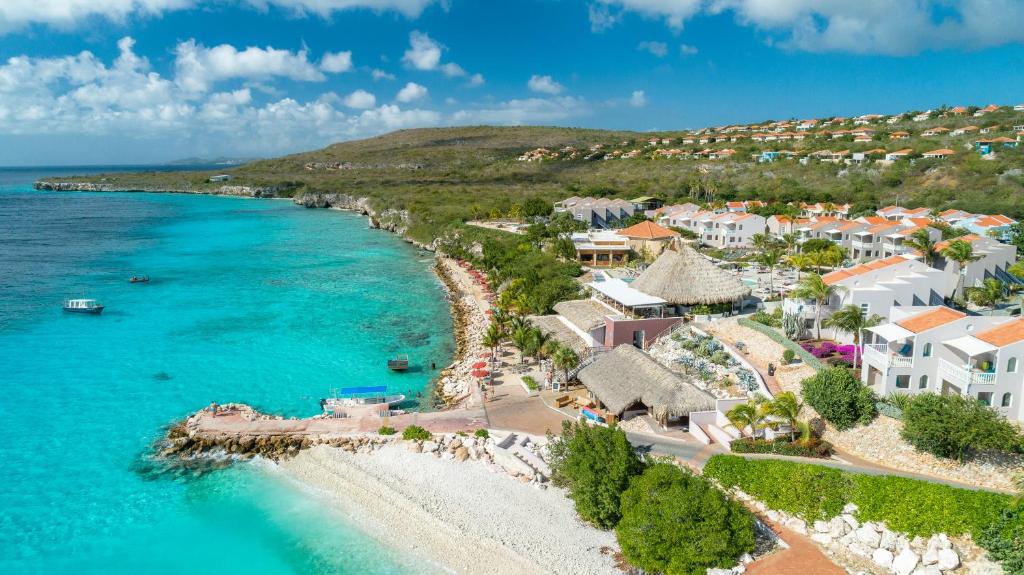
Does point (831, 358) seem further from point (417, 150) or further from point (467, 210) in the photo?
point (417, 150)

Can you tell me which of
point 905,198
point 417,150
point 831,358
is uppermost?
point 417,150

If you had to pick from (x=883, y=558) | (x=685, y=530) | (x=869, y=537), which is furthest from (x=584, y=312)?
(x=883, y=558)

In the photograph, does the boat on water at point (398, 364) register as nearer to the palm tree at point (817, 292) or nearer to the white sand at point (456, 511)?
the white sand at point (456, 511)

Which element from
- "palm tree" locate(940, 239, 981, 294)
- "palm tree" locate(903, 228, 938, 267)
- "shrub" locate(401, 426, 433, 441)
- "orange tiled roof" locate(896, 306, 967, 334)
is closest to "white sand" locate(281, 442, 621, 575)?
"shrub" locate(401, 426, 433, 441)

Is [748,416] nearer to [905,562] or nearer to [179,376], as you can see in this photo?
[905,562]

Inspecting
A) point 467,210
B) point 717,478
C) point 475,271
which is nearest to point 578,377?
point 717,478

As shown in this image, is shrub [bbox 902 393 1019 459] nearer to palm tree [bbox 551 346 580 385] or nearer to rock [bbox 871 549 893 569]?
rock [bbox 871 549 893 569]

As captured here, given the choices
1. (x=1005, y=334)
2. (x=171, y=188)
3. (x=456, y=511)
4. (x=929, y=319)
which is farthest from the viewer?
(x=171, y=188)
